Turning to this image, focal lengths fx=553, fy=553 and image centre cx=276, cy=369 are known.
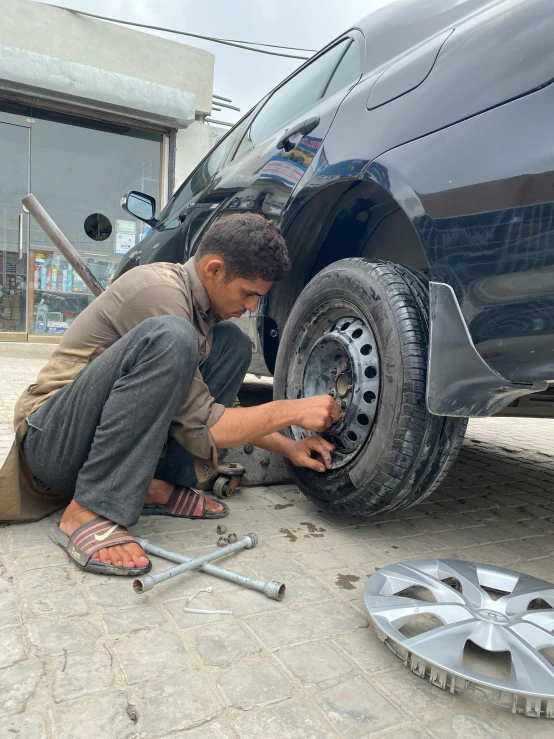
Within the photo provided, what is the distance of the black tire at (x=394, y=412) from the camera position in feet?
4.93

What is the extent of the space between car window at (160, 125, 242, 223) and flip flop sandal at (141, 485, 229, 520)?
193cm

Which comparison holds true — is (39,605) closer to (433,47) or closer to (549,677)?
(549,677)

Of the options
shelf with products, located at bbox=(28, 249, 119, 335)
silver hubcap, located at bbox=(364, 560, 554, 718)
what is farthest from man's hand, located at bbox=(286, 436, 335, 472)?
shelf with products, located at bbox=(28, 249, 119, 335)

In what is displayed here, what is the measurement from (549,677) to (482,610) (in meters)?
0.22

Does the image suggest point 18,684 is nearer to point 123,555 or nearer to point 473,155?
point 123,555

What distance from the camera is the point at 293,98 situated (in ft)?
8.67

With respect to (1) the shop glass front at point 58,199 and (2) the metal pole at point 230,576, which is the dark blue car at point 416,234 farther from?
(1) the shop glass front at point 58,199

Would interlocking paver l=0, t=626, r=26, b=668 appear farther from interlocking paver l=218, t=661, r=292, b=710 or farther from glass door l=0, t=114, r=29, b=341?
glass door l=0, t=114, r=29, b=341

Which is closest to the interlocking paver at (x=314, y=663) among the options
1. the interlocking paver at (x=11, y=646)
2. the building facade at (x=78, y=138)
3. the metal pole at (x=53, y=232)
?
the interlocking paver at (x=11, y=646)

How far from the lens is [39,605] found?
1276 millimetres

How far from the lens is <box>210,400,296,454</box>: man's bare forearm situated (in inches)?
65.7

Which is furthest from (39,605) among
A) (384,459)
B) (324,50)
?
(324,50)

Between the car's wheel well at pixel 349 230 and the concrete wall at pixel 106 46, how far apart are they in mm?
6436

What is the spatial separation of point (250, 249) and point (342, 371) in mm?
484
